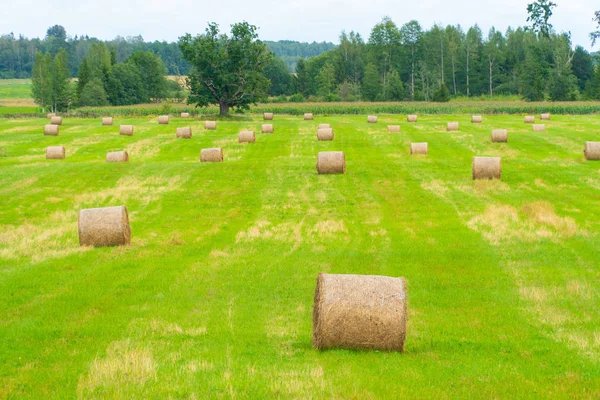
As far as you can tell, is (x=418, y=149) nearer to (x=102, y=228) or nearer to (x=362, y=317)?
(x=102, y=228)

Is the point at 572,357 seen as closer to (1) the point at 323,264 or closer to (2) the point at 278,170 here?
(1) the point at 323,264

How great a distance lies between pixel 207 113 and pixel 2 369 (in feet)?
276

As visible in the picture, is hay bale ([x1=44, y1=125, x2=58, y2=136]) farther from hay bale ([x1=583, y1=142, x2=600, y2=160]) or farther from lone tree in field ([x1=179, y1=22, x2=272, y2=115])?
hay bale ([x1=583, y1=142, x2=600, y2=160])

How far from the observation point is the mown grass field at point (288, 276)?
11.4 m

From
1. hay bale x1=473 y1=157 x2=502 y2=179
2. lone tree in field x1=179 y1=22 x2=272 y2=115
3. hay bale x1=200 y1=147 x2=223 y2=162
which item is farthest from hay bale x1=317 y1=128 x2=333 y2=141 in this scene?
lone tree in field x1=179 y1=22 x2=272 y2=115

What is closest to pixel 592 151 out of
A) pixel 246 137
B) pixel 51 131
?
pixel 246 137

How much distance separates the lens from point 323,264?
67.4 feet

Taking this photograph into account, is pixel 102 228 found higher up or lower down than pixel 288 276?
higher up

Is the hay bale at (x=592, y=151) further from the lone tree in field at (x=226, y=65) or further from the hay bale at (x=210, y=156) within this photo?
the lone tree in field at (x=226, y=65)

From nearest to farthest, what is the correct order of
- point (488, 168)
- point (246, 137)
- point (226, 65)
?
point (488, 168)
point (246, 137)
point (226, 65)

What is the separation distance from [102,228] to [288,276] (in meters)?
6.71

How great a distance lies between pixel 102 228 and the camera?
74.6ft

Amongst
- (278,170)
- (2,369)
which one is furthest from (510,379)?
(278,170)

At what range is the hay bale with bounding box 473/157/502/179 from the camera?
1419 inches
